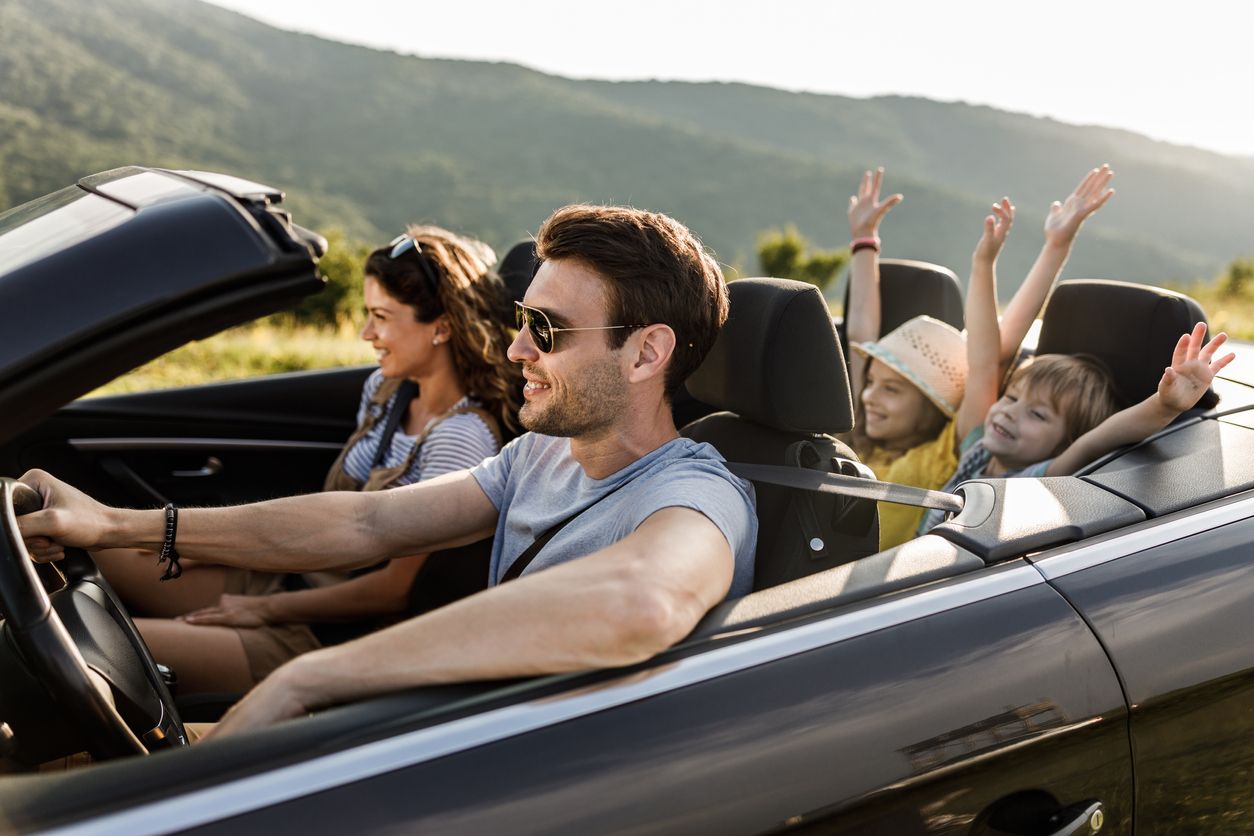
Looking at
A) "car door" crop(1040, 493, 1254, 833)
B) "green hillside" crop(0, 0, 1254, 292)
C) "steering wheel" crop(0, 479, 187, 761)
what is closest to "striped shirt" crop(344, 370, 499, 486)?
"steering wheel" crop(0, 479, 187, 761)

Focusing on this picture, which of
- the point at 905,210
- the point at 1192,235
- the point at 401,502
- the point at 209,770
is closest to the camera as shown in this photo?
the point at 209,770

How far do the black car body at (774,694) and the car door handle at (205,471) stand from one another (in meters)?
1.66

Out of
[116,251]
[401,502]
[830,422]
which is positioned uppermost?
[116,251]

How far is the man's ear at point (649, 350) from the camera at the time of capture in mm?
1974

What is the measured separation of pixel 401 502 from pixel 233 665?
25.8 inches

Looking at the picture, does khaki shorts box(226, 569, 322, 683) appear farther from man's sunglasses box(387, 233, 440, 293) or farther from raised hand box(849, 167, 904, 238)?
raised hand box(849, 167, 904, 238)

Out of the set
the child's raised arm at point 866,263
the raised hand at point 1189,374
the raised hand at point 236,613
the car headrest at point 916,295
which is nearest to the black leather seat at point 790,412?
the raised hand at point 1189,374

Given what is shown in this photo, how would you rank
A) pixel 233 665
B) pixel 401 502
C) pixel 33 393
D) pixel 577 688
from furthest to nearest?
pixel 233 665, pixel 401 502, pixel 33 393, pixel 577 688

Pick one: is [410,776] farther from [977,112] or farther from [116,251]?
[977,112]

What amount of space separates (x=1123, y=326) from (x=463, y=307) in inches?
71.1

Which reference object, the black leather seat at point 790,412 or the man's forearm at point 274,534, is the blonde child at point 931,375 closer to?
the black leather seat at point 790,412

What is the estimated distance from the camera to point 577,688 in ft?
4.17

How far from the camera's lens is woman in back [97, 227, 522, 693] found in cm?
256

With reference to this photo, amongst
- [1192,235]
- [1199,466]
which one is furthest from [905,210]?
[1199,466]
